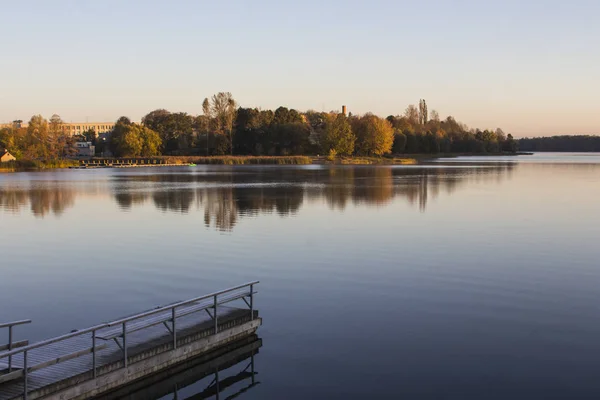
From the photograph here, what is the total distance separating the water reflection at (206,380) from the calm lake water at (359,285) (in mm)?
128

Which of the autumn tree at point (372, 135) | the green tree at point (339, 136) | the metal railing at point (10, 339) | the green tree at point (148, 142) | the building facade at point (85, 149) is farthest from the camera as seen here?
the building facade at point (85, 149)

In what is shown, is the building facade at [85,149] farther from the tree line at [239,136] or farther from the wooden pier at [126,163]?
the wooden pier at [126,163]

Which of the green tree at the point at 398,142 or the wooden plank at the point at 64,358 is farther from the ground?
the green tree at the point at 398,142

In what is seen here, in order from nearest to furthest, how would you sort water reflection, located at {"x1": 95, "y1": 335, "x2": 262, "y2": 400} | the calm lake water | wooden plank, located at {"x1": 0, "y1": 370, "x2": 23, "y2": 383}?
wooden plank, located at {"x1": 0, "y1": 370, "x2": 23, "y2": 383} < water reflection, located at {"x1": 95, "y1": 335, "x2": 262, "y2": 400} < the calm lake water

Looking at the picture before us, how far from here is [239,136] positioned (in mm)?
150250

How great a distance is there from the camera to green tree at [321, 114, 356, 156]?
454 feet

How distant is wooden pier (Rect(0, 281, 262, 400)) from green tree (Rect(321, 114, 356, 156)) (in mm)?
125017

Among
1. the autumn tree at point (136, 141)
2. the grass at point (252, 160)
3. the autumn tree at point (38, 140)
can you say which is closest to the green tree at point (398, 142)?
the grass at point (252, 160)

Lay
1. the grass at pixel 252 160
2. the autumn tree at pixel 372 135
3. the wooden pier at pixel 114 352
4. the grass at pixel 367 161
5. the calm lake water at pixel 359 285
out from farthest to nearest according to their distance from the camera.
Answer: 1. the autumn tree at pixel 372 135
2. the grass at pixel 252 160
3. the grass at pixel 367 161
4. the calm lake water at pixel 359 285
5. the wooden pier at pixel 114 352

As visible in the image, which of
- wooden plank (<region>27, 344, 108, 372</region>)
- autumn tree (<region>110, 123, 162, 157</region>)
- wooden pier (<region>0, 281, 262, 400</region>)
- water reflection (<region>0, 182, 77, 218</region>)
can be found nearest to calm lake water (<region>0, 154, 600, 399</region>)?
wooden pier (<region>0, 281, 262, 400</region>)

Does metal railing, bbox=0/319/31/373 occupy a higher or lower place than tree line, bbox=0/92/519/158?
lower

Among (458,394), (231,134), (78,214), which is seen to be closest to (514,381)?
(458,394)

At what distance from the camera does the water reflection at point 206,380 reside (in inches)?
461

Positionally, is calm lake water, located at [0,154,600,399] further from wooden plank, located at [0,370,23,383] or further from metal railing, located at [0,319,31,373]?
wooden plank, located at [0,370,23,383]
